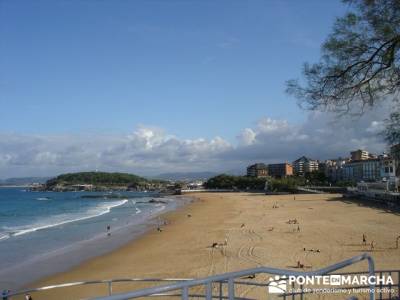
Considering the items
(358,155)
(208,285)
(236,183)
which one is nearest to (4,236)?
(208,285)

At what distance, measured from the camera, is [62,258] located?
87.8 feet

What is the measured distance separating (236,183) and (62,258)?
444ft

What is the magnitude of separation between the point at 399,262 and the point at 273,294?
15.5m

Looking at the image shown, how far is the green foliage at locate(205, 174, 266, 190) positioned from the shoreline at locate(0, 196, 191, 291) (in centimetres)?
10960

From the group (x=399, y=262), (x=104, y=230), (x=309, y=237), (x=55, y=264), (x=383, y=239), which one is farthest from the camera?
(x=104, y=230)

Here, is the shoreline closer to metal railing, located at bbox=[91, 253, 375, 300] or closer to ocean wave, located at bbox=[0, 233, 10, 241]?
ocean wave, located at bbox=[0, 233, 10, 241]

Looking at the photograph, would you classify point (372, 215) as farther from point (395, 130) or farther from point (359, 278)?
point (395, 130)

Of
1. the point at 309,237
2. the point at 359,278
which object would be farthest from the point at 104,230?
the point at 359,278

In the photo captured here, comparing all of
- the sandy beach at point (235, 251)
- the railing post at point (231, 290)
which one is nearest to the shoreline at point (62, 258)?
the sandy beach at point (235, 251)

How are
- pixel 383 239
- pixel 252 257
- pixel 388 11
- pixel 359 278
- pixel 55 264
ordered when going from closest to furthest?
pixel 388 11
pixel 359 278
pixel 252 257
pixel 55 264
pixel 383 239

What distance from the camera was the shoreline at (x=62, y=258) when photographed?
21.4 m

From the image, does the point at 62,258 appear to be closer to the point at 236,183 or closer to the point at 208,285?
the point at 208,285

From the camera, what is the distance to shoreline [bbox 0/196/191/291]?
2141 cm

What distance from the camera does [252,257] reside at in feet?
75.6
